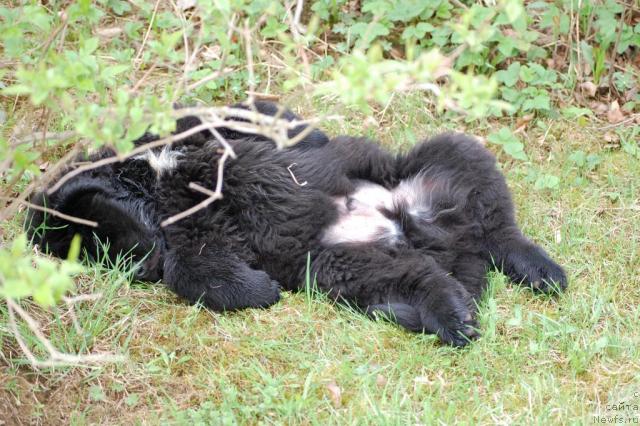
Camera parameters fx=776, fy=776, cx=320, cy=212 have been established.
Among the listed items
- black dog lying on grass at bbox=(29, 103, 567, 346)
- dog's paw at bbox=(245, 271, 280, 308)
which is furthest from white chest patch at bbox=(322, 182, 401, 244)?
dog's paw at bbox=(245, 271, 280, 308)

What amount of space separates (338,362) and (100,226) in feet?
4.79

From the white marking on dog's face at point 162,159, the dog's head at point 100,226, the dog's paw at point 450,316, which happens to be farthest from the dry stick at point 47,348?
the dog's paw at point 450,316

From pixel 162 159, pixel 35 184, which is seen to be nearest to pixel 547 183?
pixel 162 159

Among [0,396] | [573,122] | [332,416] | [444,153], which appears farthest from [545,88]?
[0,396]

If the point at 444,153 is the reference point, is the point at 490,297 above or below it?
below

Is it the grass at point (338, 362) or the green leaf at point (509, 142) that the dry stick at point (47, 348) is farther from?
the green leaf at point (509, 142)

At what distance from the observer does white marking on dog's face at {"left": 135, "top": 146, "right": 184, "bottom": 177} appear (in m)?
4.08

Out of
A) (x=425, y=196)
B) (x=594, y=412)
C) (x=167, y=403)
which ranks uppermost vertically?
(x=425, y=196)

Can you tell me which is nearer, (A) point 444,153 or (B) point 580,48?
(A) point 444,153

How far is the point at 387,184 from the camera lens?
4.38 metres

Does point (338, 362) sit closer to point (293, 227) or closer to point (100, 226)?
point (293, 227)

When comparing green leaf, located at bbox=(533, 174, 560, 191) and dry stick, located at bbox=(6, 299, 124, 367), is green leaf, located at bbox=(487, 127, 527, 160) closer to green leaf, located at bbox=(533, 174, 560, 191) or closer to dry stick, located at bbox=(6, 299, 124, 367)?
green leaf, located at bbox=(533, 174, 560, 191)

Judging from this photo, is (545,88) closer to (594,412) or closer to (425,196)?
(425,196)

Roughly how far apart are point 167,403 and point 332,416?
0.74m
